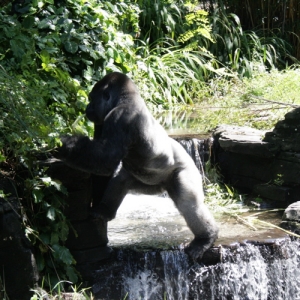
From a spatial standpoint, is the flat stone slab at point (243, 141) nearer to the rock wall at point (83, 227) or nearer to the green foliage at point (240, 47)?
the rock wall at point (83, 227)

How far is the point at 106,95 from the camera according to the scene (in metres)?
5.15

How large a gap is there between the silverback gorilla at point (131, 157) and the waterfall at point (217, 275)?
244 millimetres

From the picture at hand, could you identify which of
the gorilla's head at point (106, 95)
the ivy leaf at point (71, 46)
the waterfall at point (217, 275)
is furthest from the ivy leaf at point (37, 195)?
the ivy leaf at point (71, 46)

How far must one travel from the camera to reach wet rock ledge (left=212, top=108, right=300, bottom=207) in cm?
722

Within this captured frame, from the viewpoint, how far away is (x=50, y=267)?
16.0ft

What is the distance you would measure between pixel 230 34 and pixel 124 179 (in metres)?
8.01

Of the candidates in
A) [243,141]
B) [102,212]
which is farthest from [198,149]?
[102,212]

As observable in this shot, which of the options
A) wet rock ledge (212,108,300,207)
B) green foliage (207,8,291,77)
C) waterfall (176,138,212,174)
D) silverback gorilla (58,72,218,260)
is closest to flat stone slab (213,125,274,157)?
wet rock ledge (212,108,300,207)

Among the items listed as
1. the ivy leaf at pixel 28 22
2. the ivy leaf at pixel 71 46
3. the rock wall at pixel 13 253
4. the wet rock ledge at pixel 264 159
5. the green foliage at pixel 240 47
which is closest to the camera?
the rock wall at pixel 13 253

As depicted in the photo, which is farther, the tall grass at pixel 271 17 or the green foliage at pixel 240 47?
the tall grass at pixel 271 17

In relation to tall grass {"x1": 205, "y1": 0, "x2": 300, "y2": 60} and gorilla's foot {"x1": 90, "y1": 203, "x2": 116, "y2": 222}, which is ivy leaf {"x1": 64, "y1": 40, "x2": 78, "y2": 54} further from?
tall grass {"x1": 205, "y1": 0, "x2": 300, "y2": 60}

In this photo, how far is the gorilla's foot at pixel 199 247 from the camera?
17.7ft

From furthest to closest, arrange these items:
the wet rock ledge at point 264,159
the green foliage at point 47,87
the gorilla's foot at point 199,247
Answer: the wet rock ledge at point 264,159 < the gorilla's foot at point 199,247 < the green foliage at point 47,87

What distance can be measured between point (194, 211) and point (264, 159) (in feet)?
7.91
